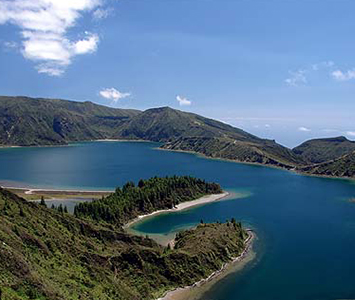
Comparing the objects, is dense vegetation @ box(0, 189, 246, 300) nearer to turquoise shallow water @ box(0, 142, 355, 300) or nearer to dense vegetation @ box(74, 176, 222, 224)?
turquoise shallow water @ box(0, 142, 355, 300)

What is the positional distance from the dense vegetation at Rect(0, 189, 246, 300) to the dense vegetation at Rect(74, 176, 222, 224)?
31850 millimetres

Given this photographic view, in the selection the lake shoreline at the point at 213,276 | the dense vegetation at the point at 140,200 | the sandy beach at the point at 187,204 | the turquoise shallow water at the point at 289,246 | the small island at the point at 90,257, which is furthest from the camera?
the sandy beach at the point at 187,204

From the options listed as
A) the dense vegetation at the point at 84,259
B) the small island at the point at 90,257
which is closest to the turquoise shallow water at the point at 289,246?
the small island at the point at 90,257

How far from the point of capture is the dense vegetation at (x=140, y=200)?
14052cm

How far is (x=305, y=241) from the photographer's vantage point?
129 meters

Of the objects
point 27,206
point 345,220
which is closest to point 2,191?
point 27,206

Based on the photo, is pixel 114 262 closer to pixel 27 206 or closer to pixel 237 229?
pixel 27 206

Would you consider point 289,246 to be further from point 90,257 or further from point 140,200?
point 90,257

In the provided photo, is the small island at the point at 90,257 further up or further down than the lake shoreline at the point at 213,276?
further up

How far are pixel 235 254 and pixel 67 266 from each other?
5177 cm

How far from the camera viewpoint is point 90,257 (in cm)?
8319

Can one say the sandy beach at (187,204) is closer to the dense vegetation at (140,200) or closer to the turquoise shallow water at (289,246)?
the dense vegetation at (140,200)

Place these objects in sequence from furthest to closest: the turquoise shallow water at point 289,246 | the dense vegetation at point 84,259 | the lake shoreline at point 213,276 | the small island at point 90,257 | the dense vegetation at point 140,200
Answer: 1. the dense vegetation at point 140,200
2. the turquoise shallow water at point 289,246
3. the lake shoreline at point 213,276
4. the small island at point 90,257
5. the dense vegetation at point 84,259

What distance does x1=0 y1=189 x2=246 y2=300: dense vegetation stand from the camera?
61.6 m
